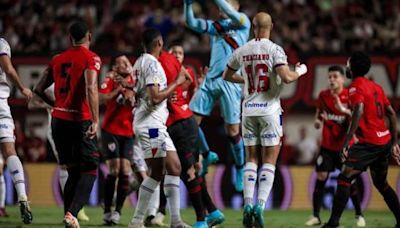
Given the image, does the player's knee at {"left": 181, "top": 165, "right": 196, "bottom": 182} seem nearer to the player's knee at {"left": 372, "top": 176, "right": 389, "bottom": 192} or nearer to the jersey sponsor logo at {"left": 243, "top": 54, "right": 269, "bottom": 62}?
the jersey sponsor logo at {"left": 243, "top": 54, "right": 269, "bottom": 62}

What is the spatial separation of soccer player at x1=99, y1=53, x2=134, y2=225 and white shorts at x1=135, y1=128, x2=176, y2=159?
92.6 inches

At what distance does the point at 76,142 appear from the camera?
1095cm

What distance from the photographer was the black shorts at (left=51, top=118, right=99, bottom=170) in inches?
430

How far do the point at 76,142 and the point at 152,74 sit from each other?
4.42 ft

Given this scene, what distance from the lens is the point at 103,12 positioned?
77.0ft

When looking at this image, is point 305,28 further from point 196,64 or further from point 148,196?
point 148,196

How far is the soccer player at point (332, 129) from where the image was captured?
46.6 feet

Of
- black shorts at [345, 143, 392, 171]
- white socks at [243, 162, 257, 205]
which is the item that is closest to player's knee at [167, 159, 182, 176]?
white socks at [243, 162, 257, 205]

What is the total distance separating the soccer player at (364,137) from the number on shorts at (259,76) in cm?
140

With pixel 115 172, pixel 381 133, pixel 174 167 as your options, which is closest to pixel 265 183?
pixel 174 167

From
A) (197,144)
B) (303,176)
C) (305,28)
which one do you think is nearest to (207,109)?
(197,144)

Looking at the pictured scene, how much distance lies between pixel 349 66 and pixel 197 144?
7.63ft

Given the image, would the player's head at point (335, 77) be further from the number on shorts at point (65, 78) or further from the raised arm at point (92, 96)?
the number on shorts at point (65, 78)

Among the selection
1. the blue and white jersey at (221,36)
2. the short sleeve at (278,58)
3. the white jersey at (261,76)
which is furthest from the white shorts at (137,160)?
the short sleeve at (278,58)
